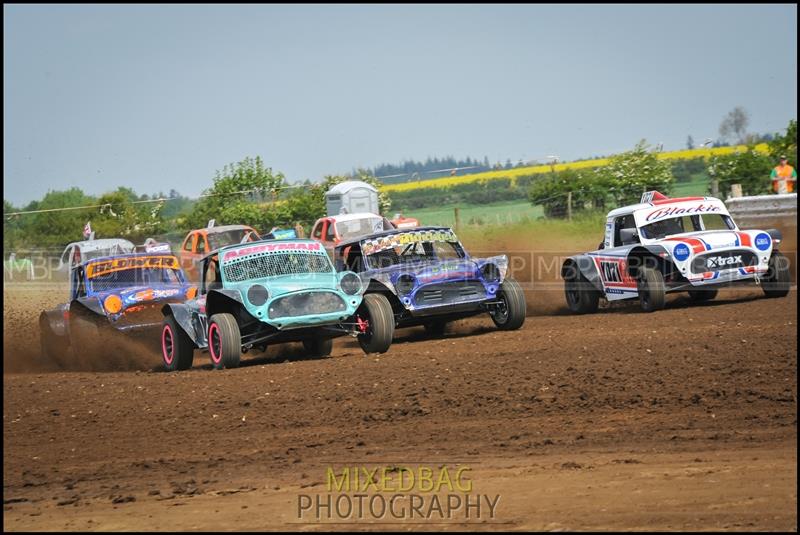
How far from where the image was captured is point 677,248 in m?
15.3

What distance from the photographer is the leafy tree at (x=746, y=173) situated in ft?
91.0

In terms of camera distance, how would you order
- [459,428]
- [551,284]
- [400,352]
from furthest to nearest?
[551,284] → [400,352] → [459,428]

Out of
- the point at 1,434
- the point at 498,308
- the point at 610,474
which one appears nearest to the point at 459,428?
the point at 610,474

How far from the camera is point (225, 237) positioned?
24.4 m

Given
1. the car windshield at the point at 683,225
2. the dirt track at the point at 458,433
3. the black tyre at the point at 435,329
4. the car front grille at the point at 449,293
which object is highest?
the car windshield at the point at 683,225

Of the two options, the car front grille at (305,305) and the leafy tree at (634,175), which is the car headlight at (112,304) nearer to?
the car front grille at (305,305)

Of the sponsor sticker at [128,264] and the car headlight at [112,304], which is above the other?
the sponsor sticker at [128,264]

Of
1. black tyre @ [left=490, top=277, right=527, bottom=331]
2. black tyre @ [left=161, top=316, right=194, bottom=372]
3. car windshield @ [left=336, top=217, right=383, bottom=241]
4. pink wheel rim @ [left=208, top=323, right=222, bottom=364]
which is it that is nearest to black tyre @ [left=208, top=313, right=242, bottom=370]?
pink wheel rim @ [left=208, top=323, right=222, bottom=364]

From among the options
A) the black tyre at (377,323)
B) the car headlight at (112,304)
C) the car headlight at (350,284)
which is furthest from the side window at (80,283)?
the black tyre at (377,323)

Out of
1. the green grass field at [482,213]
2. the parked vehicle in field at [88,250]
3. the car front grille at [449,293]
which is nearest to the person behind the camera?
the car front grille at [449,293]

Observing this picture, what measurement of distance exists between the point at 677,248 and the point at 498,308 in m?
2.84

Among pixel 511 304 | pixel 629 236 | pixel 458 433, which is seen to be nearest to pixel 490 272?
pixel 511 304

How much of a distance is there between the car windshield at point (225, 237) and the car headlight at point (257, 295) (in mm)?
11533

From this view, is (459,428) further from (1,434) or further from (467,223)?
(467,223)
